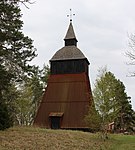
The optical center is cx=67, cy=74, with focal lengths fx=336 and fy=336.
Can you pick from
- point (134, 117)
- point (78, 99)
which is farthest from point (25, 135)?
point (134, 117)

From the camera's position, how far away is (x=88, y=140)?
2427cm

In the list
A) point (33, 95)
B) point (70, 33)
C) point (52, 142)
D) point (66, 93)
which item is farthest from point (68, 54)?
point (52, 142)

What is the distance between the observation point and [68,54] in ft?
137

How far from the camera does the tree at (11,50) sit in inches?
790

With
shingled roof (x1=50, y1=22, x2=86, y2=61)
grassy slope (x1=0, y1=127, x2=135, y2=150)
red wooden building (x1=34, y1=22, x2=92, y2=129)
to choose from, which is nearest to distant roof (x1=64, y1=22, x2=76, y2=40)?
shingled roof (x1=50, y1=22, x2=86, y2=61)

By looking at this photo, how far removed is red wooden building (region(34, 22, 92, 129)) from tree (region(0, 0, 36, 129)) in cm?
1119

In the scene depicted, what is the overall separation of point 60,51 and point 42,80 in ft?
57.2

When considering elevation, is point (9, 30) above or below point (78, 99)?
above

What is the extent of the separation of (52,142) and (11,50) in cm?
758

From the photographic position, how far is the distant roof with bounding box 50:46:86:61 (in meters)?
41.3

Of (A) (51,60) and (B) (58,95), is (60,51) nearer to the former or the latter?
(A) (51,60)

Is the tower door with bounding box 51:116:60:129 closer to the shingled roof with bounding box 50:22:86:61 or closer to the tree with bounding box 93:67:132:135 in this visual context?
the shingled roof with bounding box 50:22:86:61

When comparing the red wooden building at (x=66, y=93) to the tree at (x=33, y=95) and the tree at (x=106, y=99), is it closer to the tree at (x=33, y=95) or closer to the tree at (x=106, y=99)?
the tree at (x=106, y=99)

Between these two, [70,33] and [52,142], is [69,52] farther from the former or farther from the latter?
[52,142]
